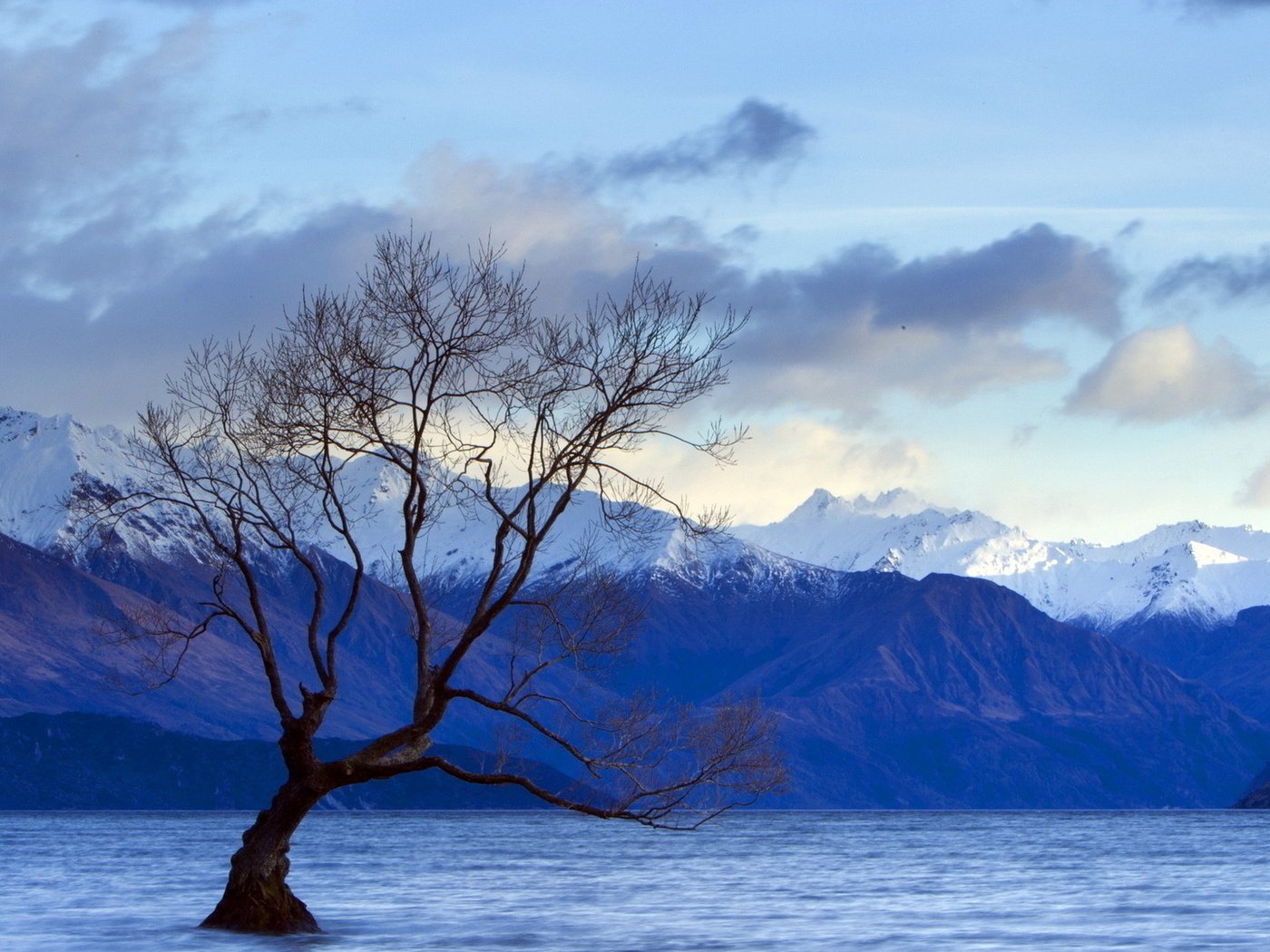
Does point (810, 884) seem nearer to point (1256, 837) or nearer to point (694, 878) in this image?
point (694, 878)

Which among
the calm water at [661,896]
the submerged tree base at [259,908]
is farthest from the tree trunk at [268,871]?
the calm water at [661,896]

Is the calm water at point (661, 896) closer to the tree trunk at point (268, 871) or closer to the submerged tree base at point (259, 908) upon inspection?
the submerged tree base at point (259, 908)

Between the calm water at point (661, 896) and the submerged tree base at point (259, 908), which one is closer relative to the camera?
the submerged tree base at point (259, 908)

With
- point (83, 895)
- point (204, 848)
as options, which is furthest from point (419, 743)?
point (204, 848)

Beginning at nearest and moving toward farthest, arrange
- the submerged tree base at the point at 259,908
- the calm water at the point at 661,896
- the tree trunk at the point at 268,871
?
the tree trunk at the point at 268,871
the submerged tree base at the point at 259,908
the calm water at the point at 661,896

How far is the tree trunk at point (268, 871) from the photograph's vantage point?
3512cm

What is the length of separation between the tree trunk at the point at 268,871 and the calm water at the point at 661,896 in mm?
515

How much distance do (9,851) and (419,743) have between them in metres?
91.5

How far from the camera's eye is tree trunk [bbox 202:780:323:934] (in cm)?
3512

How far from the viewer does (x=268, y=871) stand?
35.6 meters

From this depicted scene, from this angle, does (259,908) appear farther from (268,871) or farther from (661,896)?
(661,896)

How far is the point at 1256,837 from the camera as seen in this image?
563 ft

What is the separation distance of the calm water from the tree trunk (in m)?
0.52

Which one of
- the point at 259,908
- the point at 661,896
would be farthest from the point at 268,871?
the point at 661,896
